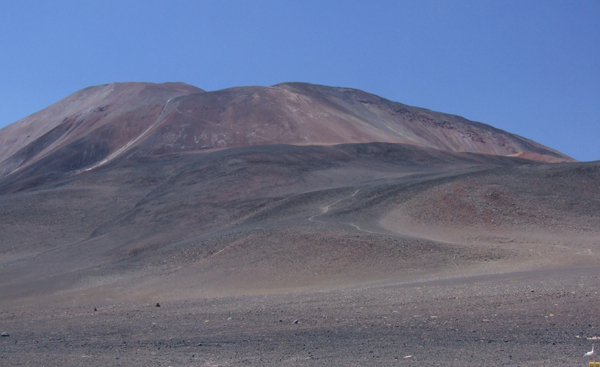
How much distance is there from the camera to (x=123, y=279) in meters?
22.8

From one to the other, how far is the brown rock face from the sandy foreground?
48.9 m

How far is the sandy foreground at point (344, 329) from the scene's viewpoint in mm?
8430

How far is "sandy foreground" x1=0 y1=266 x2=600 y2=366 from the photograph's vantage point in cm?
843

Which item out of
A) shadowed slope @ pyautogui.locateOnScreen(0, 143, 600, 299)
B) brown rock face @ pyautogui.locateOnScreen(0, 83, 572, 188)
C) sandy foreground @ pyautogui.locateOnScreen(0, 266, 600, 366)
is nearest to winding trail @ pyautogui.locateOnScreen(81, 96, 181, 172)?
brown rock face @ pyautogui.locateOnScreen(0, 83, 572, 188)

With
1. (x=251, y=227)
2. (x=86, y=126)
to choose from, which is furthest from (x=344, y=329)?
(x=86, y=126)

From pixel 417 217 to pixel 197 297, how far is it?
41.9ft

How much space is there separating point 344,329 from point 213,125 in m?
60.6

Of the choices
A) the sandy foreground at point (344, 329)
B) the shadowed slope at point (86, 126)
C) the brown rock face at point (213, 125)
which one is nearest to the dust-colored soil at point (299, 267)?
the sandy foreground at point (344, 329)

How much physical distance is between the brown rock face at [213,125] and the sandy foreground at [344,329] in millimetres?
48857

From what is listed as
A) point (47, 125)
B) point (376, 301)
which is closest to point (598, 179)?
point (376, 301)

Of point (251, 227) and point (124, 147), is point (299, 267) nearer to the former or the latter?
point (251, 227)

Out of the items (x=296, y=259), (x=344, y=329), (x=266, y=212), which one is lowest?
(x=296, y=259)

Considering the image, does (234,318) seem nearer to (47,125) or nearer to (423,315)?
(423,315)

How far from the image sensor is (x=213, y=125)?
227 ft
